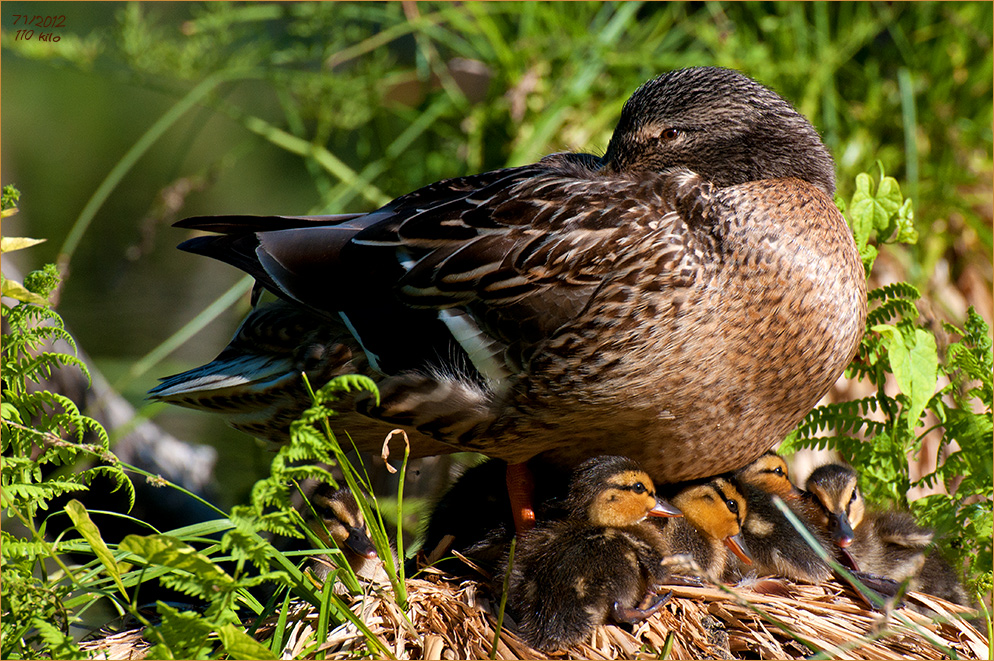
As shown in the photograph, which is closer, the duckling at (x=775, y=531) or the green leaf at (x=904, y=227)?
the duckling at (x=775, y=531)

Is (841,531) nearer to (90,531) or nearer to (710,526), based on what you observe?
(710,526)

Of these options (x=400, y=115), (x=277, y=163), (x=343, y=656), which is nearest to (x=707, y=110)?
(x=343, y=656)

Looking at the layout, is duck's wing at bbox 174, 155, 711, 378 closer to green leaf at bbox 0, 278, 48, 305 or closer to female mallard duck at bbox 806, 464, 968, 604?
green leaf at bbox 0, 278, 48, 305

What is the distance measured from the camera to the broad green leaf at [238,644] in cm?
160

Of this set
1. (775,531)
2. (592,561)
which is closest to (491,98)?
(775,531)

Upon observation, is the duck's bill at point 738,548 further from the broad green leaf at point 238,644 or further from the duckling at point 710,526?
the broad green leaf at point 238,644

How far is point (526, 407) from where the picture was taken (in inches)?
89.6

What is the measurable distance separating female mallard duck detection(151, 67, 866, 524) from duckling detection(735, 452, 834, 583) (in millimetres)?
210

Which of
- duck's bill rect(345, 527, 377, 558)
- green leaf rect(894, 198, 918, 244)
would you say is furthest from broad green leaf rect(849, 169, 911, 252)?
duck's bill rect(345, 527, 377, 558)

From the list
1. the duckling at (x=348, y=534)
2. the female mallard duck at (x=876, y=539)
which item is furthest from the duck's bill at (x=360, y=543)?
the female mallard duck at (x=876, y=539)

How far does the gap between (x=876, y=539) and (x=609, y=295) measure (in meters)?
1.09

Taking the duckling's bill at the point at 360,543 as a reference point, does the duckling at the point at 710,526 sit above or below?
below

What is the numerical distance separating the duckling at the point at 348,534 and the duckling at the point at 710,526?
0.79 metres

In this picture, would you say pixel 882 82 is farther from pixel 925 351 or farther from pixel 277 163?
pixel 277 163
